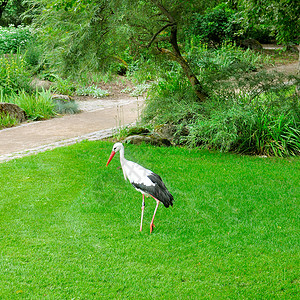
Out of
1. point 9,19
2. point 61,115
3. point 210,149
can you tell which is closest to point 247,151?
point 210,149

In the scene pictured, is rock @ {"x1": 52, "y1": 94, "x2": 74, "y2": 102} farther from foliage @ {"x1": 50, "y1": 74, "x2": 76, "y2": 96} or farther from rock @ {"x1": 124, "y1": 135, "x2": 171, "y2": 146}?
rock @ {"x1": 124, "y1": 135, "x2": 171, "y2": 146}

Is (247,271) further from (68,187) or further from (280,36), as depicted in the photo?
(280,36)

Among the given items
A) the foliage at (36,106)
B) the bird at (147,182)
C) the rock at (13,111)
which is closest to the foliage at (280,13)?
the bird at (147,182)

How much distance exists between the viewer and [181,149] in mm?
7746

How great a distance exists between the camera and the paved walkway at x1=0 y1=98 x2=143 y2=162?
8.02 meters

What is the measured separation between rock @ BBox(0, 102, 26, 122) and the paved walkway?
36 centimetres

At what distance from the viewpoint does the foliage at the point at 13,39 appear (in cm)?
1520

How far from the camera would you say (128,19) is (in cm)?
788

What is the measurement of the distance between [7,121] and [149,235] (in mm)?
6753

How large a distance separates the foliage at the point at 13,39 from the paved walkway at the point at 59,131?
5245 millimetres

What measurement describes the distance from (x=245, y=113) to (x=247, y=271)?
4.22 meters

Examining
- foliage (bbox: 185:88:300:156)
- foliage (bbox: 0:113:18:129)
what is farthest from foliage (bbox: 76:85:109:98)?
foliage (bbox: 185:88:300:156)

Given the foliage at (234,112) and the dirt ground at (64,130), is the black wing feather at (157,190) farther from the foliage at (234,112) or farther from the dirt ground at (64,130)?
the dirt ground at (64,130)


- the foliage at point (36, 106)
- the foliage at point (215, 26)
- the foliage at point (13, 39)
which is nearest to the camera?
the foliage at point (36, 106)
